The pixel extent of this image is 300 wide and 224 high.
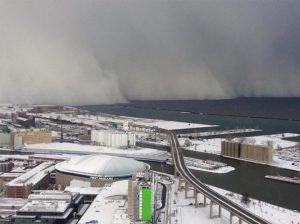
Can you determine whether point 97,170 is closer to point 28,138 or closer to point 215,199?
point 215,199

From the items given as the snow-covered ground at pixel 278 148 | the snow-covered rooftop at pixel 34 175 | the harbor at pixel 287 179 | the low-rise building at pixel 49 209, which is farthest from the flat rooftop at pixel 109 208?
the snow-covered ground at pixel 278 148

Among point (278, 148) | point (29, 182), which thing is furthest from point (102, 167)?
point (278, 148)

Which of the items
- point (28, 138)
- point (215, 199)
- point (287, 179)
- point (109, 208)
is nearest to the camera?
point (109, 208)

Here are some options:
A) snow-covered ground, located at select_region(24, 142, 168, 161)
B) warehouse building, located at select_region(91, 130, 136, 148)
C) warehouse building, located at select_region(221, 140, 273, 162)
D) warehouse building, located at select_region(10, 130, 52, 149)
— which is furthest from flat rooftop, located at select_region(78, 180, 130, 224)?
warehouse building, located at select_region(10, 130, 52, 149)

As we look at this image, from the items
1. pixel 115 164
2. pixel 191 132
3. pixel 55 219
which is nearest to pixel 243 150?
pixel 115 164

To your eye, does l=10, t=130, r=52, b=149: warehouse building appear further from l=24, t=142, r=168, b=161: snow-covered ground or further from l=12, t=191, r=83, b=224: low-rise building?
l=12, t=191, r=83, b=224: low-rise building

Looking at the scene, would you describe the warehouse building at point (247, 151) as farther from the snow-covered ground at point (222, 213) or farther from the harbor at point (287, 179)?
the snow-covered ground at point (222, 213)

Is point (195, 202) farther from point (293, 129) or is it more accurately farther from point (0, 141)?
point (293, 129)
